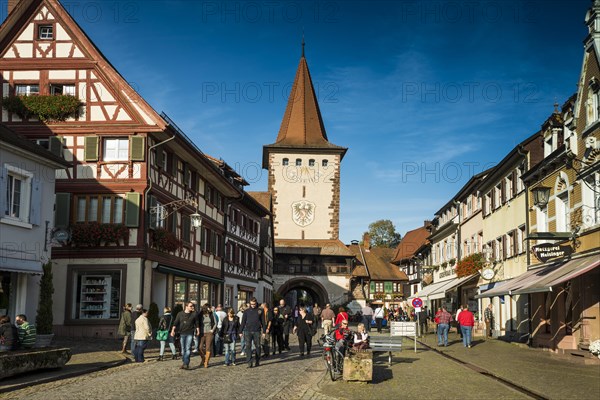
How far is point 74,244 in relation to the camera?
2641cm

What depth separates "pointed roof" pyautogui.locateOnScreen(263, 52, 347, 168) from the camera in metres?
77.1

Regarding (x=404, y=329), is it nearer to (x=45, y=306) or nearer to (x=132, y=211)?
(x=132, y=211)

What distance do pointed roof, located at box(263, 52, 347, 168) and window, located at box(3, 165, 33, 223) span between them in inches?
2204

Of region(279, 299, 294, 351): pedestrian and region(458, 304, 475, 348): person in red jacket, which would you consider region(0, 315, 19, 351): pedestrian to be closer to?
region(279, 299, 294, 351): pedestrian

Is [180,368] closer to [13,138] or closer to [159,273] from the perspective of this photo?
[13,138]

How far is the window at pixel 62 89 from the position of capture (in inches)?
1097

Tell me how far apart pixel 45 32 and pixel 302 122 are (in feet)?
172

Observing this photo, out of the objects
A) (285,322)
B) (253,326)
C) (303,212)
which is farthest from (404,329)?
(303,212)

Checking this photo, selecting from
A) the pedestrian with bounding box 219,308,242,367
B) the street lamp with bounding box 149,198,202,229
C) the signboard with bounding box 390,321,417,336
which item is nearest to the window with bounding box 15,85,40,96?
the street lamp with bounding box 149,198,202,229

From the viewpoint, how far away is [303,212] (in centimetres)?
7500

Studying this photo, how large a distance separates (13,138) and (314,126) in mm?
60625

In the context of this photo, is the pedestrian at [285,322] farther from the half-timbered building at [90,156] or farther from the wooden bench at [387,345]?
the wooden bench at [387,345]

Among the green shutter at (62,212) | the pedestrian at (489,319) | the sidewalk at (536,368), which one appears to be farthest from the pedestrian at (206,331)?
the pedestrian at (489,319)

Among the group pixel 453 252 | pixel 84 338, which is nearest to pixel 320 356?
pixel 84 338
